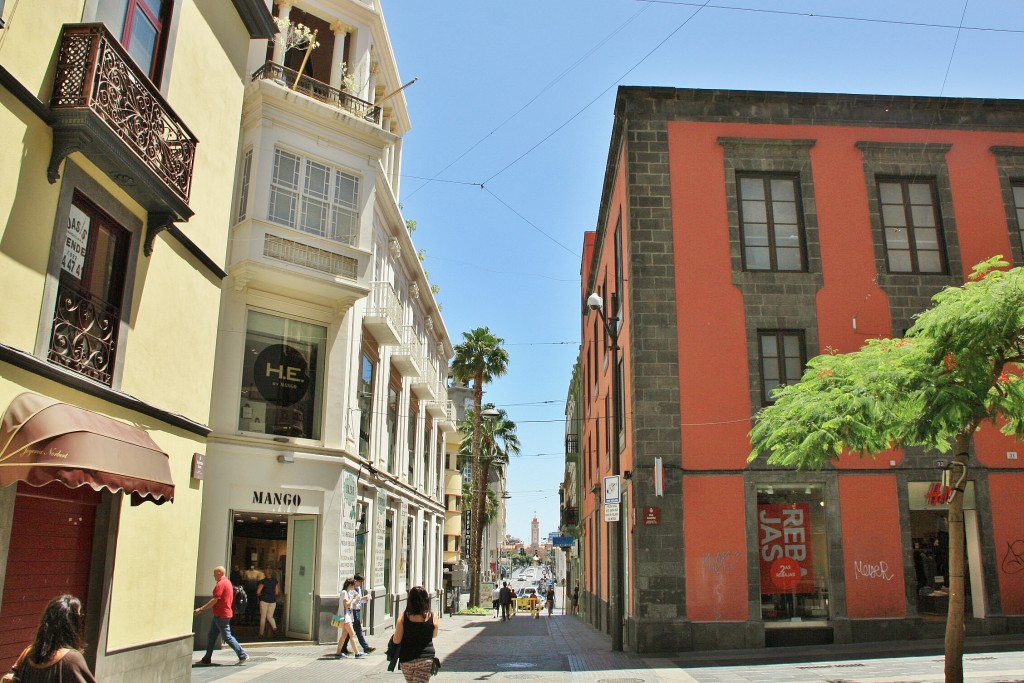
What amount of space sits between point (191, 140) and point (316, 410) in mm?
9903

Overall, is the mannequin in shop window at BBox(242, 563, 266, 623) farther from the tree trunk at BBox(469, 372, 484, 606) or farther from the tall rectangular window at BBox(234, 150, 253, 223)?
the tree trunk at BBox(469, 372, 484, 606)

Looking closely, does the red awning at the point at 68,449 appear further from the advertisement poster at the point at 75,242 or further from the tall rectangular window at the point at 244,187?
the tall rectangular window at the point at 244,187

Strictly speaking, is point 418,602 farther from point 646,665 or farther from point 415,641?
point 646,665

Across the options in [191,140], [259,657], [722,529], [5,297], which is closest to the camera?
[5,297]

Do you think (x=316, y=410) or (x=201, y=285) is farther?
(x=316, y=410)

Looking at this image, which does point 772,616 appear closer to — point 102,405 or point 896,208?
point 896,208

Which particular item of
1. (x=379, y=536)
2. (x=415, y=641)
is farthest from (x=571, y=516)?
(x=415, y=641)

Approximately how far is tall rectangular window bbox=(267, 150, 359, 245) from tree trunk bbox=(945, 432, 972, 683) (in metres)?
14.0

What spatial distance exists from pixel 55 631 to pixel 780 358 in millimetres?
15300

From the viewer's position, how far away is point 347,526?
19.1 m

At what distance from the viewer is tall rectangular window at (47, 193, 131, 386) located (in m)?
8.19

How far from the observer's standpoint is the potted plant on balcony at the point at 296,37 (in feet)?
62.5

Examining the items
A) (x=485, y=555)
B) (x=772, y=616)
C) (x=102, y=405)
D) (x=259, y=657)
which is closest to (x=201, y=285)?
(x=102, y=405)

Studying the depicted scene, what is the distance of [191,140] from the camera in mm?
10164
